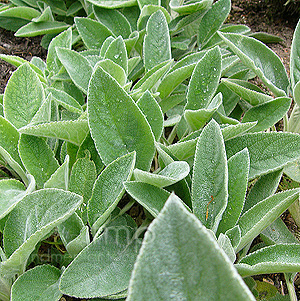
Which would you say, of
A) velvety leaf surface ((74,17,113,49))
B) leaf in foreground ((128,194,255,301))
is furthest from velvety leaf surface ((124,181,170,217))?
velvety leaf surface ((74,17,113,49))

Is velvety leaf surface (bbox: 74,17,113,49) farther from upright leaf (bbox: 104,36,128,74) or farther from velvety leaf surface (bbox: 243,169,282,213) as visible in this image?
velvety leaf surface (bbox: 243,169,282,213)

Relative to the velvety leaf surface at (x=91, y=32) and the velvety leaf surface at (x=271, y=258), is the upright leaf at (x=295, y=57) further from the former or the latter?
the velvety leaf surface at (x=91, y=32)

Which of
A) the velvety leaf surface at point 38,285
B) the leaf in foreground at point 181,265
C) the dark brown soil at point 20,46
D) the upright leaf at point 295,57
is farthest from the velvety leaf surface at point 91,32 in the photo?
the leaf in foreground at point 181,265

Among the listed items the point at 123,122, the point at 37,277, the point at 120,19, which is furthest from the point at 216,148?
the point at 120,19

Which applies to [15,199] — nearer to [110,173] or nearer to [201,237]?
[110,173]

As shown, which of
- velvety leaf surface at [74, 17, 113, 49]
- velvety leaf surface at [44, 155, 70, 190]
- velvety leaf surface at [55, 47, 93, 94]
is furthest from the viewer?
velvety leaf surface at [74, 17, 113, 49]
